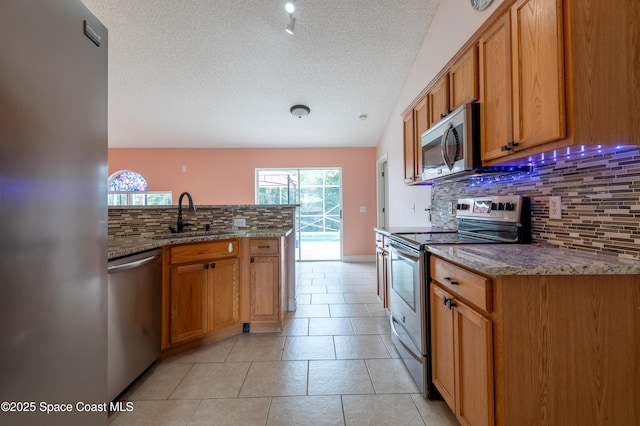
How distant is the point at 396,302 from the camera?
6.67 ft

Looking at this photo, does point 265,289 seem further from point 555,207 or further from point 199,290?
point 555,207

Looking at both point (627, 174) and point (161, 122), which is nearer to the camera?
point (627, 174)

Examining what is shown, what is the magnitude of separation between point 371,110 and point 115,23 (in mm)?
3481

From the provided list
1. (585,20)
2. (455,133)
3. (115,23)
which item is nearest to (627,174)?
(585,20)

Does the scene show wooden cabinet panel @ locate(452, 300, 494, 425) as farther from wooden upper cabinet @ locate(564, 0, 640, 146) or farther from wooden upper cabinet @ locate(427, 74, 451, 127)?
wooden upper cabinet @ locate(427, 74, 451, 127)

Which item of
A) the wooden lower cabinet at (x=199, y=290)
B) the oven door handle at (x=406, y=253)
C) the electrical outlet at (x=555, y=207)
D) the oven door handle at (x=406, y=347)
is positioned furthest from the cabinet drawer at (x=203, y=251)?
the electrical outlet at (x=555, y=207)

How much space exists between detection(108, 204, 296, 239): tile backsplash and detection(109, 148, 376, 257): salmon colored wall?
114 inches

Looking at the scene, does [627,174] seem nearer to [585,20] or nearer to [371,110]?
[585,20]

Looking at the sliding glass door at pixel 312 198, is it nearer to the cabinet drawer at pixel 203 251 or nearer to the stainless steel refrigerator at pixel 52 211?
the cabinet drawer at pixel 203 251

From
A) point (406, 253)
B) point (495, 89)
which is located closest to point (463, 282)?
point (406, 253)

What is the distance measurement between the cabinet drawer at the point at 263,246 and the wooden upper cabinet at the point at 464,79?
1.81m

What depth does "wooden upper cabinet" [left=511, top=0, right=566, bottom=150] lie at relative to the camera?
1.00 metres

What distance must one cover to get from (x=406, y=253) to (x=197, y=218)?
208cm

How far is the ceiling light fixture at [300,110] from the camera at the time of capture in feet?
13.8
